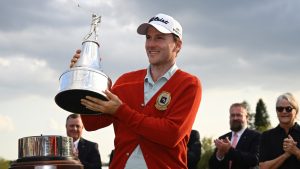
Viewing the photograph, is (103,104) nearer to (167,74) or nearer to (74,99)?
(74,99)

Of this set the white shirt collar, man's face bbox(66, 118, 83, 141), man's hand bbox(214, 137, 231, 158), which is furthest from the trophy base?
man's face bbox(66, 118, 83, 141)

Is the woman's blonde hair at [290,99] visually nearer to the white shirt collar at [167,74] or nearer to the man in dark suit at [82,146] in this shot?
the man in dark suit at [82,146]

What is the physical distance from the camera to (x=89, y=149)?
10.2 meters

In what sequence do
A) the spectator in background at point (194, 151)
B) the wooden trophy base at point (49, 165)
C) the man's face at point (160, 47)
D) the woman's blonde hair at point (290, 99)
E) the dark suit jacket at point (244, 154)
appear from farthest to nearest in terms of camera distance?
the spectator in background at point (194, 151), the dark suit jacket at point (244, 154), the woman's blonde hair at point (290, 99), the man's face at point (160, 47), the wooden trophy base at point (49, 165)

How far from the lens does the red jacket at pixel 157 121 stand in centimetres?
423

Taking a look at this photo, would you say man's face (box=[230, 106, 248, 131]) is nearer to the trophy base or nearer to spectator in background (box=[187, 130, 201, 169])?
spectator in background (box=[187, 130, 201, 169])

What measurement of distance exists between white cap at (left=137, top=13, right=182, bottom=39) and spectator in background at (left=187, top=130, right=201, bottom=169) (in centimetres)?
550

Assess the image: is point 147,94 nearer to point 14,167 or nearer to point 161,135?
point 161,135

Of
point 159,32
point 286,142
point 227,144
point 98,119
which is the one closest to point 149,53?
point 159,32

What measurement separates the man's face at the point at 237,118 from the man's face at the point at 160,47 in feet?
18.7

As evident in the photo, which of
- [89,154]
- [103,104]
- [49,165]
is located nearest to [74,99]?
[103,104]

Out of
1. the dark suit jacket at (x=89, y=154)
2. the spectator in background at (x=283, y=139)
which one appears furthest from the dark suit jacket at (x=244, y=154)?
the dark suit jacket at (x=89, y=154)

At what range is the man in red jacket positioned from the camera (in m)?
4.23

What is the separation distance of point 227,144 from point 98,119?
5156 mm
